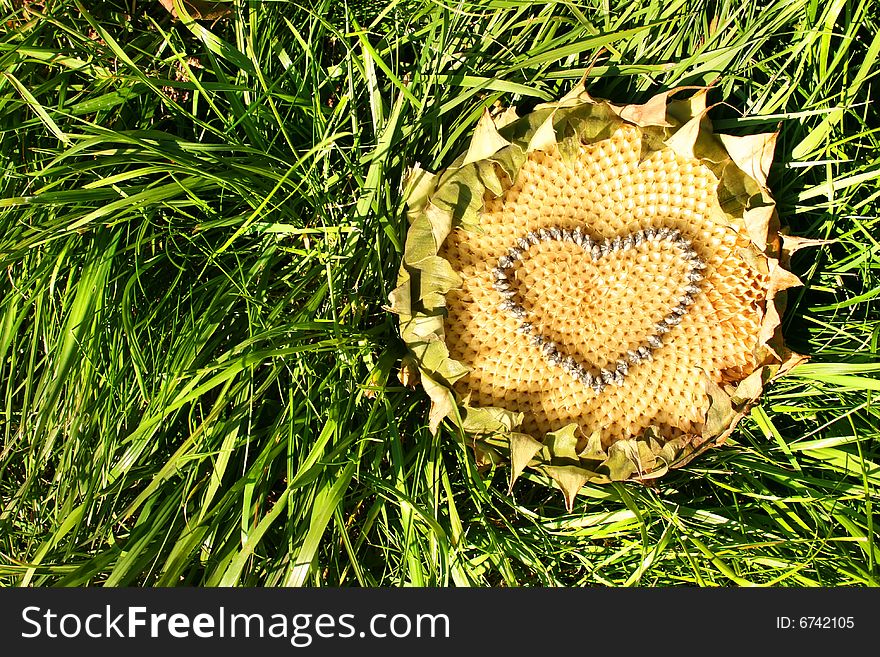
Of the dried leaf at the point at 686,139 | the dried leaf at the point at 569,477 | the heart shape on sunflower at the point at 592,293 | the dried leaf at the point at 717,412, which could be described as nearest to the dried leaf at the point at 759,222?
the heart shape on sunflower at the point at 592,293

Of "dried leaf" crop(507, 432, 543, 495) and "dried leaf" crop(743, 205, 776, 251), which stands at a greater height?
"dried leaf" crop(743, 205, 776, 251)

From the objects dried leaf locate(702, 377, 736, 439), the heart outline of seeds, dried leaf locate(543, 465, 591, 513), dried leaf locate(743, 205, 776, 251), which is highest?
dried leaf locate(743, 205, 776, 251)

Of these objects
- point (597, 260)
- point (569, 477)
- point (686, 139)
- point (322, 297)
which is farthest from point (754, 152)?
point (322, 297)

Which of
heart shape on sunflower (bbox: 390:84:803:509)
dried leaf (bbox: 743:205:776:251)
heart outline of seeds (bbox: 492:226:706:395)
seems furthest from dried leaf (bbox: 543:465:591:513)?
dried leaf (bbox: 743:205:776:251)

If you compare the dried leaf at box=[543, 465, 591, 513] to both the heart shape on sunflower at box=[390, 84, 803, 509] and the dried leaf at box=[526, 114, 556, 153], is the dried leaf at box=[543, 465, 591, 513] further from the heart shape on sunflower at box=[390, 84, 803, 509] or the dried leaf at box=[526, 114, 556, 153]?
the dried leaf at box=[526, 114, 556, 153]

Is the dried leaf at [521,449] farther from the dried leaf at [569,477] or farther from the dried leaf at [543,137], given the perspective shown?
the dried leaf at [543,137]

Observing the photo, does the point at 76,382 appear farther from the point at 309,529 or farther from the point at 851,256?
the point at 851,256
